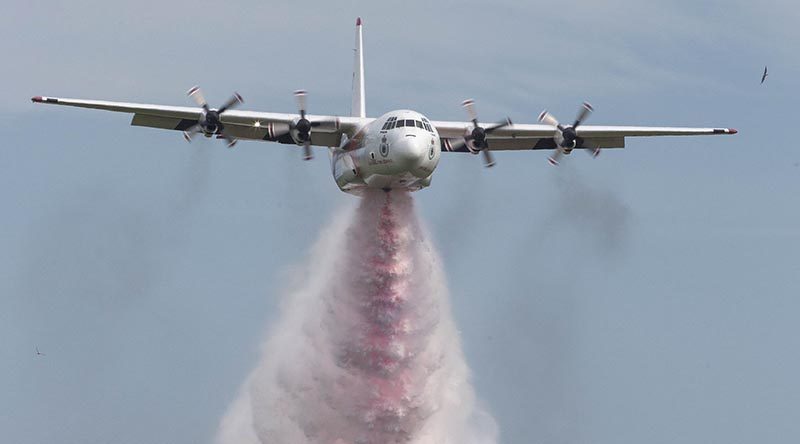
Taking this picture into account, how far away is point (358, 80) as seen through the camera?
67.6 metres

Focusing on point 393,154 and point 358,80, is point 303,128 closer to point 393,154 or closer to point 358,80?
point 393,154

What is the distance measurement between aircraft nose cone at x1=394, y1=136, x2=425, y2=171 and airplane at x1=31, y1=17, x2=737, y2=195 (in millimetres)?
31

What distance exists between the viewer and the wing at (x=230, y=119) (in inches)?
2287

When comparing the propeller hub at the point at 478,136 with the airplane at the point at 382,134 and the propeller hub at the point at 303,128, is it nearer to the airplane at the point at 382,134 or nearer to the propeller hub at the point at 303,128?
the airplane at the point at 382,134

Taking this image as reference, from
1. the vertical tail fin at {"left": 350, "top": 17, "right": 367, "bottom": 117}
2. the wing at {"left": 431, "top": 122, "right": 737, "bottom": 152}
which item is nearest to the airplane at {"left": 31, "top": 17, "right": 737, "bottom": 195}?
the wing at {"left": 431, "top": 122, "right": 737, "bottom": 152}

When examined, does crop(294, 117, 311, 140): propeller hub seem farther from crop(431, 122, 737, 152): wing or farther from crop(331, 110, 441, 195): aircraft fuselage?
crop(431, 122, 737, 152): wing

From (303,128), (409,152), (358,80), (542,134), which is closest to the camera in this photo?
(409,152)

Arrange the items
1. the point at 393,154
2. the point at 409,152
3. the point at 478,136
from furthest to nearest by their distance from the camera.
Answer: the point at 478,136
the point at 393,154
the point at 409,152

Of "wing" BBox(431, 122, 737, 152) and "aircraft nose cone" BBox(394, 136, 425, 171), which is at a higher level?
"wing" BBox(431, 122, 737, 152)

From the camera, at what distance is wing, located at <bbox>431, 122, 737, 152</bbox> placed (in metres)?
60.2

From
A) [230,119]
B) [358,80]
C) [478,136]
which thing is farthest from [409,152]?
[358,80]

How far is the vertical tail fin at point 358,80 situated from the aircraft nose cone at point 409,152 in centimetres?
1064

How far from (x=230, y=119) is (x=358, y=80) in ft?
33.8

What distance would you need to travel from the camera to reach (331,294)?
202ft
